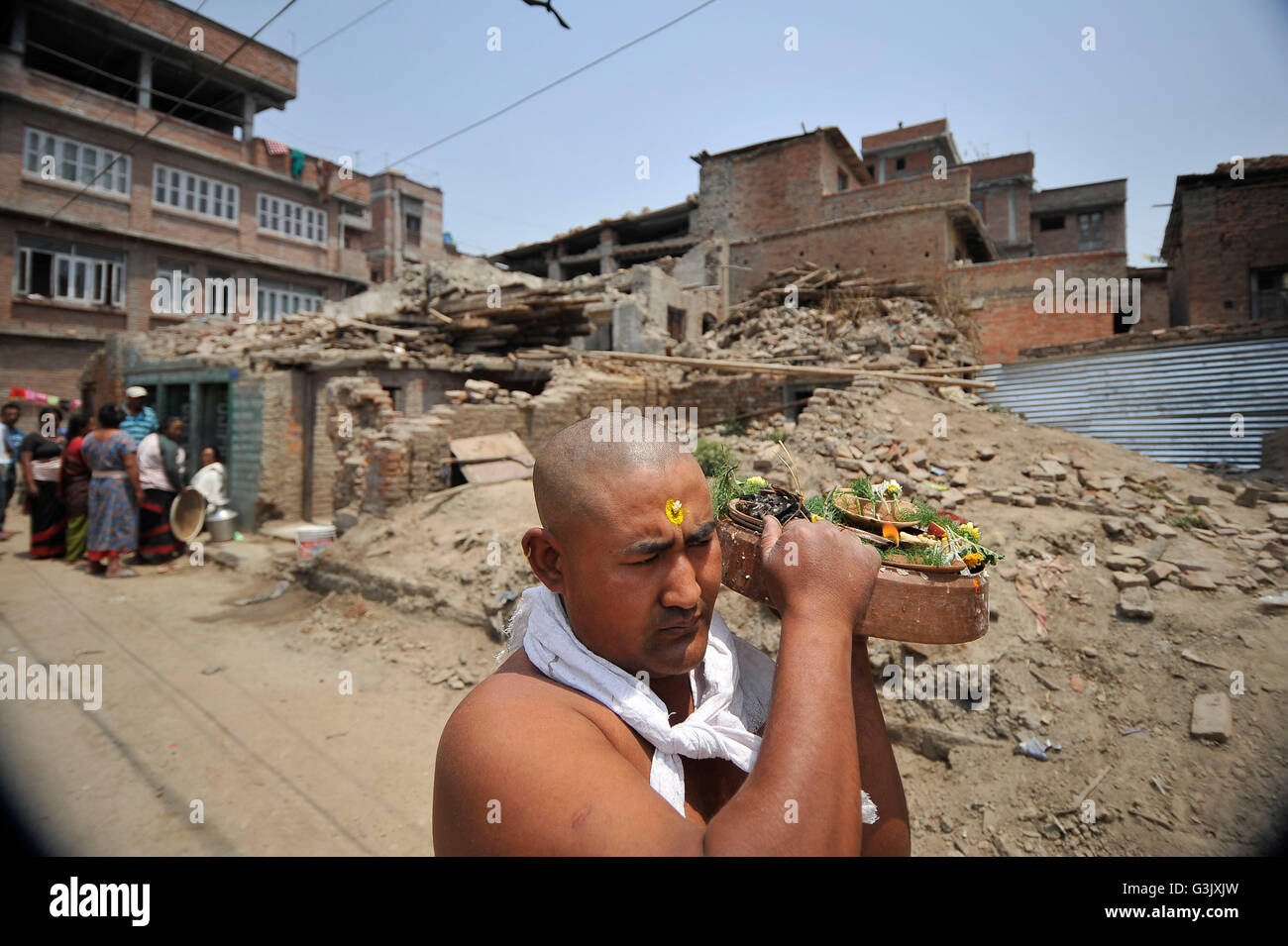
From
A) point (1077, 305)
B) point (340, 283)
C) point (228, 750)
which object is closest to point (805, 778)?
point (228, 750)

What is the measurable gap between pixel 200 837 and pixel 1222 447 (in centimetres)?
1234

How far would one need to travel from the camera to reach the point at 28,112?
65.7ft

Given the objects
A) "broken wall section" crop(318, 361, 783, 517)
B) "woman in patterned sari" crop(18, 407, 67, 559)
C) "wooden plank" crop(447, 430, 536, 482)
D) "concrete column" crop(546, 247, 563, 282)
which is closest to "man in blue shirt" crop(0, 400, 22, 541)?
"woman in patterned sari" crop(18, 407, 67, 559)

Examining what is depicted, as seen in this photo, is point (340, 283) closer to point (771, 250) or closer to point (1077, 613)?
point (771, 250)

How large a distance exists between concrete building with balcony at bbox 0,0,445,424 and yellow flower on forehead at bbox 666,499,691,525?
69.6 ft

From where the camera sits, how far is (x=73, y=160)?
21125 mm

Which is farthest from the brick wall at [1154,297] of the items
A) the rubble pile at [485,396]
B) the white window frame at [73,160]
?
the white window frame at [73,160]

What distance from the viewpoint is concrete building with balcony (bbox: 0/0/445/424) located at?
20.0 meters

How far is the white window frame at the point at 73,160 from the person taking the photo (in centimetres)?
2020

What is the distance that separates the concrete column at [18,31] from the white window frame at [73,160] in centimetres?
245

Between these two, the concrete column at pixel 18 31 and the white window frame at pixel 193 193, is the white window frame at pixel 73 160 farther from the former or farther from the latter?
the concrete column at pixel 18 31

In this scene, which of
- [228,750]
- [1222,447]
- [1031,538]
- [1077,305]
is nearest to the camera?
[228,750]

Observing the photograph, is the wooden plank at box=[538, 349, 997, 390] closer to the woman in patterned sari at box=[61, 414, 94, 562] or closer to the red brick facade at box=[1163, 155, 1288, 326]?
the woman in patterned sari at box=[61, 414, 94, 562]

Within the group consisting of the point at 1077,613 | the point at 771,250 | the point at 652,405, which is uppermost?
the point at 771,250
